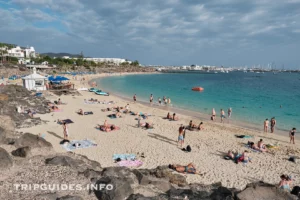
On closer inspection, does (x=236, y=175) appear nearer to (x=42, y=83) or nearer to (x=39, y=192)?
(x=39, y=192)

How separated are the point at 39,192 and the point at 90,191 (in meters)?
1.19

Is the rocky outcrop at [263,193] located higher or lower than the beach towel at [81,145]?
higher

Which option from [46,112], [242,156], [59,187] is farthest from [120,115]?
[59,187]

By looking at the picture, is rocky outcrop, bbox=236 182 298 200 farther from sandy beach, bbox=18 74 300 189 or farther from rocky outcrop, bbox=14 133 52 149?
rocky outcrop, bbox=14 133 52 149

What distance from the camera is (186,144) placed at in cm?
1298

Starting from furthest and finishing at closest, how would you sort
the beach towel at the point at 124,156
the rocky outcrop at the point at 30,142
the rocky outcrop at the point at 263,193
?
the beach towel at the point at 124,156, the rocky outcrop at the point at 30,142, the rocky outcrop at the point at 263,193

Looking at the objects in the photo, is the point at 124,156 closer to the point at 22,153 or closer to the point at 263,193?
the point at 22,153

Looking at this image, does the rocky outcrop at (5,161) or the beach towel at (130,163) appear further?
the beach towel at (130,163)

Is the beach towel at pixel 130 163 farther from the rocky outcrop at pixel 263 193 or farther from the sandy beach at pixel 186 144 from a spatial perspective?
the rocky outcrop at pixel 263 193

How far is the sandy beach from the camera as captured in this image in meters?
9.60

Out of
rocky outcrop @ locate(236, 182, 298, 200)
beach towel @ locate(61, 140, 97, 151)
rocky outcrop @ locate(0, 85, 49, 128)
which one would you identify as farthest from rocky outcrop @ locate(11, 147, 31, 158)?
rocky outcrop @ locate(0, 85, 49, 128)

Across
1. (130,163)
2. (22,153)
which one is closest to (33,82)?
(130,163)

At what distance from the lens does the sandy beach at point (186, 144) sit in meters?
9.60

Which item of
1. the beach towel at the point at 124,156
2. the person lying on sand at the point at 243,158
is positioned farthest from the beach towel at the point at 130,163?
the person lying on sand at the point at 243,158
